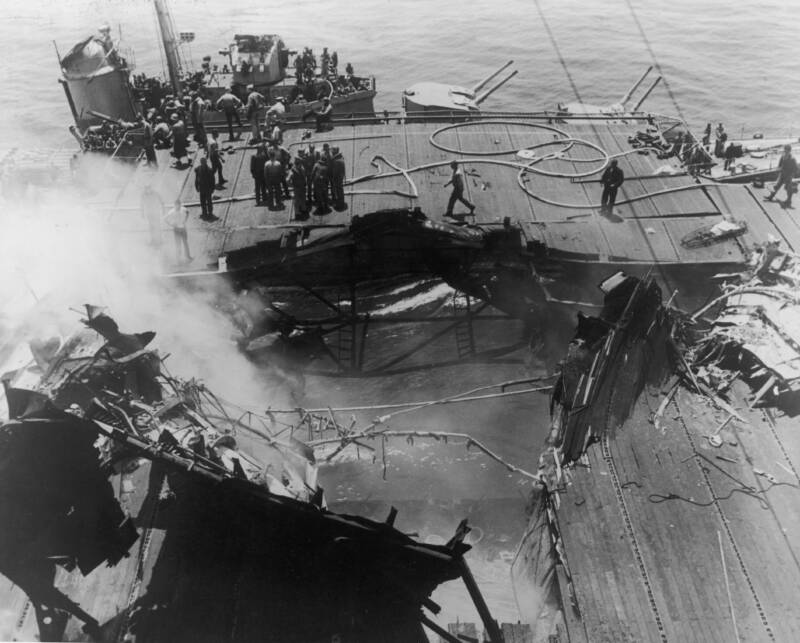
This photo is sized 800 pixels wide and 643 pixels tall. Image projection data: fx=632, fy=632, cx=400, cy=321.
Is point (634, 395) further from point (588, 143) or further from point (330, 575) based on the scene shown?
point (588, 143)

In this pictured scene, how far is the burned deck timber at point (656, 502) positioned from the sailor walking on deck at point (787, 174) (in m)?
8.19

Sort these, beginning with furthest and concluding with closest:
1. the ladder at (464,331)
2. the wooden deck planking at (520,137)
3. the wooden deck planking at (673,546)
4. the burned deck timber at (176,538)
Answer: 1. the wooden deck planking at (520,137)
2. the ladder at (464,331)
3. the wooden deck planking at (673,546)
4. the burned deck timber at (176,538)

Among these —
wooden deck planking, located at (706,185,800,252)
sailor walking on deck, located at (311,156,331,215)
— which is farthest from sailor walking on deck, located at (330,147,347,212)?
wooden deck planking, located at (706,185,800,252)

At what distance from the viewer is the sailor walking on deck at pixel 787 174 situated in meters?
18.5

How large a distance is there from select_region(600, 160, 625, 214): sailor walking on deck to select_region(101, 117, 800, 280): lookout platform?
279mm

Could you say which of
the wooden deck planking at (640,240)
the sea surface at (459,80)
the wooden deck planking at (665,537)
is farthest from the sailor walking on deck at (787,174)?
the wooden deck planking at (665,537)

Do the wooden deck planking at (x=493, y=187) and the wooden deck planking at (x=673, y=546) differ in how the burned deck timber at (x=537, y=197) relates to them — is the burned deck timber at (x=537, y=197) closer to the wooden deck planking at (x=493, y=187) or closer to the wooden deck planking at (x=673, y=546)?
the wooden deck planking at (x=493, y=187)

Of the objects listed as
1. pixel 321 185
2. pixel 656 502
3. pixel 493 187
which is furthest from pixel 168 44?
pixel 656 502

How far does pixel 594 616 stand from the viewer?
912cm

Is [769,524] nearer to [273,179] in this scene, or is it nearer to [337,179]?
[337,179]

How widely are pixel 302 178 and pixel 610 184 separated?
8653 millimetres

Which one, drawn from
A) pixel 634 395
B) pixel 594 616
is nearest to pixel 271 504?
pixel 594 616

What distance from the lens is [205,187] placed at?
1723cm

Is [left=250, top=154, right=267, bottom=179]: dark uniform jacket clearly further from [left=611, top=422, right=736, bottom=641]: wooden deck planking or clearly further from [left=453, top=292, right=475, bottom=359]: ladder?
[left=611, top=422, right=736, bottom=641]: wooden deck planking
